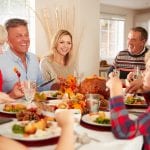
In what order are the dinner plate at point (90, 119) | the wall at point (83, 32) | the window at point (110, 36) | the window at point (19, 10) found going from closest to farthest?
the dinner plate at point (90, 119) < the window at point (19, 10) < the wall at point (83, 32) < the window at point (110, 36)

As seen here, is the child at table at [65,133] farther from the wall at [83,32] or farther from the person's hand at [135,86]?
the wall at [83,32]

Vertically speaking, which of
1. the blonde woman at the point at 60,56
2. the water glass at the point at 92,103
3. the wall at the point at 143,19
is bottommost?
the water glass at the point at 92,103

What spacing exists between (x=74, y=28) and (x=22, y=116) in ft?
9.58

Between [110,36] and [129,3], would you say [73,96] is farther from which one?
[110,36]

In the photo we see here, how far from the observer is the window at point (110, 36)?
23.4 feet

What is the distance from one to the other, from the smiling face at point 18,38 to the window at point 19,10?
5.11 ft

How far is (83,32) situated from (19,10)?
3.30ft

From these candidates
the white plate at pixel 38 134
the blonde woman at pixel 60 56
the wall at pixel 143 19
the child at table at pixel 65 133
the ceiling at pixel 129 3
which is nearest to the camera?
the child at table at pixel 65 133

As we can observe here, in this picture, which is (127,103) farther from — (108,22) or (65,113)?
(108,22)

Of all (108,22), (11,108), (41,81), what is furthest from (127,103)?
(108,22)

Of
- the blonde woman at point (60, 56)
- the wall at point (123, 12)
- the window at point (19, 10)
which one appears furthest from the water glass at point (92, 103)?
the wall at point (123, 12)

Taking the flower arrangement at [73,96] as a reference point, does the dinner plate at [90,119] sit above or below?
below

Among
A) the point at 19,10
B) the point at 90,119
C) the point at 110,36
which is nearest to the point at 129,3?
the point at 110,36

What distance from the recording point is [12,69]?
2.32 metres
